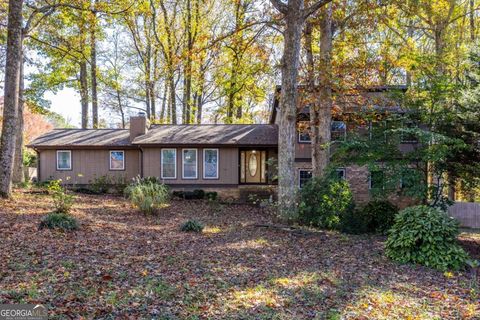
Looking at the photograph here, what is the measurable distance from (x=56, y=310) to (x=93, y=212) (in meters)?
7.72

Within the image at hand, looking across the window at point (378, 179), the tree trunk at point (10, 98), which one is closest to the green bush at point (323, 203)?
the window at point (378, 179)

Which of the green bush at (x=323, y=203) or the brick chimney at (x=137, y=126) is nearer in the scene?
the green bush at (x=323, y=203)

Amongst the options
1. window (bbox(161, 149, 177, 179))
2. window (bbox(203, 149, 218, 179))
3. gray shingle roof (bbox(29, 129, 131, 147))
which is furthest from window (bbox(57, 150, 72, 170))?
window (bbox(203, 149, 218, 179))

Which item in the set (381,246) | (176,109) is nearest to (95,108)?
(176,109)

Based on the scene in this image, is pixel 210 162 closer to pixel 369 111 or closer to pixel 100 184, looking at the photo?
pixel 100 184

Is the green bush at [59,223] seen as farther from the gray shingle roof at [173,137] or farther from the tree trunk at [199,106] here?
the tree trunk at [199,106]

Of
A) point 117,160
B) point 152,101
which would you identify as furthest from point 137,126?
point 152,101

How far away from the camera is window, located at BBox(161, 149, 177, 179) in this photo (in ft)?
56.8

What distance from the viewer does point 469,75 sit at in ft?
35.9

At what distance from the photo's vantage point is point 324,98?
12.5 metres

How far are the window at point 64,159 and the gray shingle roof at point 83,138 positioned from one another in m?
0.52

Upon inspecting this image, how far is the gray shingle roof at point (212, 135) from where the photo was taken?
16.9 m

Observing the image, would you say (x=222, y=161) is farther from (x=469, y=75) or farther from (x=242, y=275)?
(x=242, y=275)

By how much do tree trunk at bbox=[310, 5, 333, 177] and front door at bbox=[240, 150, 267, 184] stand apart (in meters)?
4.54
